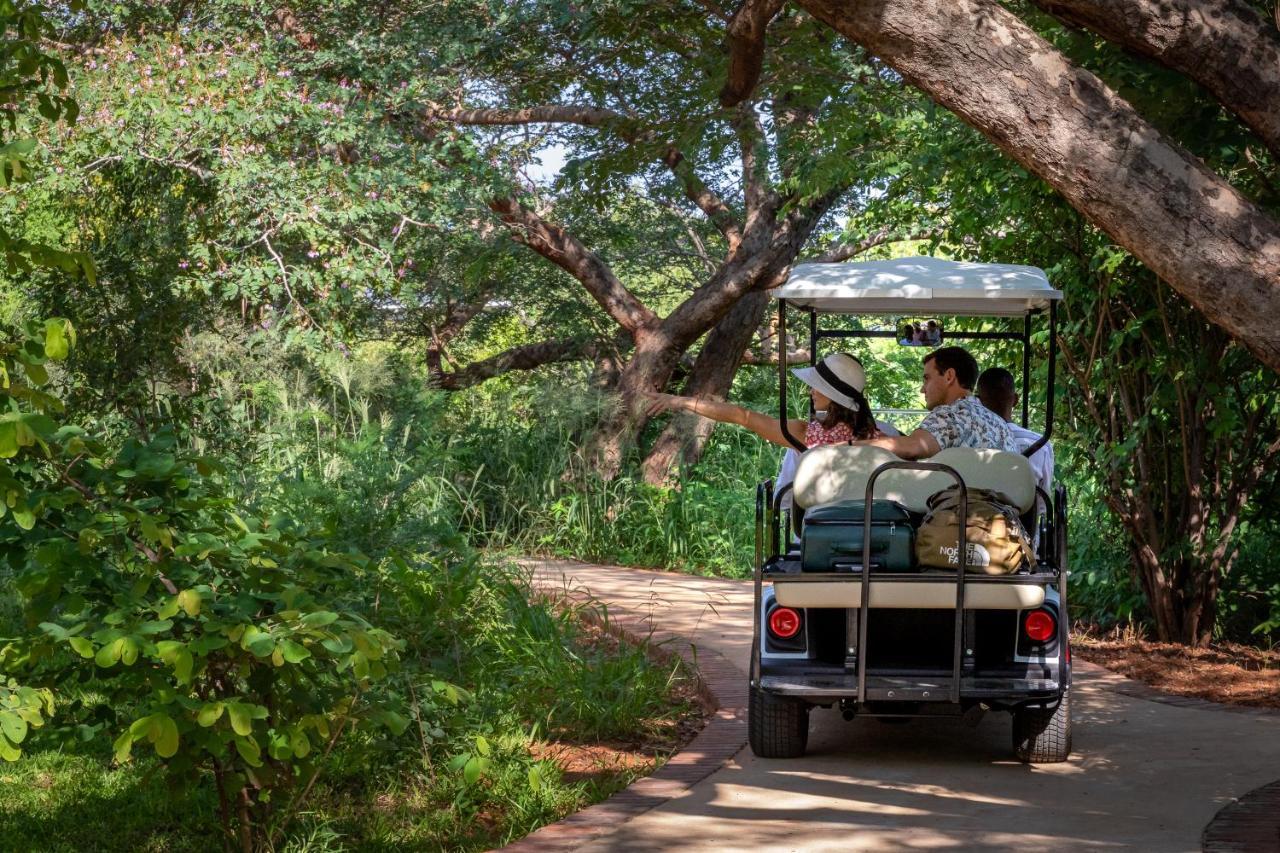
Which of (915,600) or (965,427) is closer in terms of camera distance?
(915,600)

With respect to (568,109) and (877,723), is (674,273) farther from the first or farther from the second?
(877,723)

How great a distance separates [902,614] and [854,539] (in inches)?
17.2

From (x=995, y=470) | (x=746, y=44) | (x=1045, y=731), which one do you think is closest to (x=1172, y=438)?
(x=995, y=470)

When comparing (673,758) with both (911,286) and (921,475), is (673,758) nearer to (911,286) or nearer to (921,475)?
(921,475)

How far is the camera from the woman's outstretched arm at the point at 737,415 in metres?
6.81

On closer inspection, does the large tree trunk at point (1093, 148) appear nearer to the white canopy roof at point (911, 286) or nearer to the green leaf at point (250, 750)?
the white canopy roof at point (911, 286)

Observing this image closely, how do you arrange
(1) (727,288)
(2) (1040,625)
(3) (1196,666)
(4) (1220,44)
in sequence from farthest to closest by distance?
(1) (727,288)
(3) (1196,666)
(2) (1040,625)
(4) (1220,44)

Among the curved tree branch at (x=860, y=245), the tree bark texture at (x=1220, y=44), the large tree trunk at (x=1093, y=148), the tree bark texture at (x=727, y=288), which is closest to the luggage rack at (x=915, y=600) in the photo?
the large tree trunk at (x=1093, y=148)

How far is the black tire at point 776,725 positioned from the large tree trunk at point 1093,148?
2.45 m

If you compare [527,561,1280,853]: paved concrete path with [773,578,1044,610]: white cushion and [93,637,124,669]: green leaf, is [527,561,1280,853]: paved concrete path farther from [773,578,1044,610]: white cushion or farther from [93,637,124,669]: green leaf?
[93,637,124,669]: green leaf

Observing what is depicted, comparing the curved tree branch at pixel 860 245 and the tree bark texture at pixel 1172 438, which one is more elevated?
the curved tree branch at pixel 860 245

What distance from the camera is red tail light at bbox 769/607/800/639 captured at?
20.2 ft

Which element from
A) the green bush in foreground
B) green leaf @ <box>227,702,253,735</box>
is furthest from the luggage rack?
green leaf @ <box>227,702,253,735</box>

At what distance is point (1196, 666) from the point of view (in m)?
8.78
